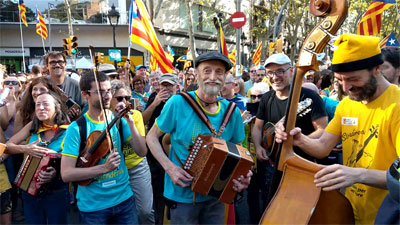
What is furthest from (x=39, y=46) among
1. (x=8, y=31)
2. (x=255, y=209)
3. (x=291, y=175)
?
(x=291, y=175)

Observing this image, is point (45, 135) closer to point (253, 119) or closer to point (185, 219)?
point (185, 219)

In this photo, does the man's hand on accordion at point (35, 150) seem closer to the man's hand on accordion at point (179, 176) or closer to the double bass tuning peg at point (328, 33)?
the man's hand on accordion at point (179, 176)

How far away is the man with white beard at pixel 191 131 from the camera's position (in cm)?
275

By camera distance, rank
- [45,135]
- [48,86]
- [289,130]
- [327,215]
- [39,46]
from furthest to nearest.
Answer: [39,46]
[48,86]
[45,135]
[289,130]
[327,215]

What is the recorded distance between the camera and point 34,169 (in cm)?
332

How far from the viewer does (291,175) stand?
200 cm

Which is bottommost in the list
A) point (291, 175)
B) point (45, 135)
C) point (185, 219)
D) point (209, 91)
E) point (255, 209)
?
point (255, 209)

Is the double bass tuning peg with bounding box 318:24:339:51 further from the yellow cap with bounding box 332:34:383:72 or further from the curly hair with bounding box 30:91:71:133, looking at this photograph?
the curly hair with bounding box 30:91:71:133

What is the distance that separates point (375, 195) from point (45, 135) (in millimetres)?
3222

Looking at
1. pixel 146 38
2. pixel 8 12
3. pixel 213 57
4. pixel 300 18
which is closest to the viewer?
pixel 213 57

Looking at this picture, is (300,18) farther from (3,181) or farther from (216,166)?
(216,166)

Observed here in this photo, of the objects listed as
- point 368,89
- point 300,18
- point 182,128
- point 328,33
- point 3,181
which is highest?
point 300,18

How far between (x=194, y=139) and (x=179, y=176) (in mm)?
350

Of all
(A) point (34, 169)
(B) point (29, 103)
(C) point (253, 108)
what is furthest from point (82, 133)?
(C) point (253, 108)
